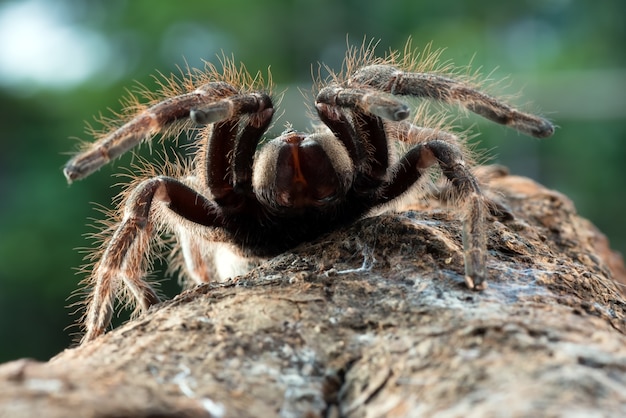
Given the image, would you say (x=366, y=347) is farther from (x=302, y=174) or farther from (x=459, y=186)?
(x=302, y=174)

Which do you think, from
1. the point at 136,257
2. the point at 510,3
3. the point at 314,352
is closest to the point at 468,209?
the point at 314,352

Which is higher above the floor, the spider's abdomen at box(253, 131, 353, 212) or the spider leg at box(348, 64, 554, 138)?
the spider leg at box(348, 64, 554, 138)

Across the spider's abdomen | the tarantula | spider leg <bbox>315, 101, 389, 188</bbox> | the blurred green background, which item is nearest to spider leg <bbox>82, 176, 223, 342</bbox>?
the tarantula

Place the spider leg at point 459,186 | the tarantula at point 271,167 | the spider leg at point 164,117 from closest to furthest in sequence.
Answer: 1. the spider leg at point 459,186
2. the spider leg at point 164,117
3. the tarantula at point 271,167

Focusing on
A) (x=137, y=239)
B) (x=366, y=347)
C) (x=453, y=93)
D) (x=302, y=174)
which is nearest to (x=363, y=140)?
(x=302, y=174)

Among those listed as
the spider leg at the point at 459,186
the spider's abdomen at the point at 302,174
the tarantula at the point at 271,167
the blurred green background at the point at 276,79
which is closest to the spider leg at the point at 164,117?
the tarantula at the point at 271,167

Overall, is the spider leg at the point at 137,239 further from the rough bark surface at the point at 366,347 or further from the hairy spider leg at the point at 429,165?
the hairy spider leg at the point at 429,165

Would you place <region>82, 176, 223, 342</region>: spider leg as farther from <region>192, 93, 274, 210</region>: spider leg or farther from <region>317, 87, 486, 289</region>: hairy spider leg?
<region>317, 87, 486, 289</region>: hairy spider leg

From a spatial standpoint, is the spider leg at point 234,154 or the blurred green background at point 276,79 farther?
the blurred green background at point 276,79

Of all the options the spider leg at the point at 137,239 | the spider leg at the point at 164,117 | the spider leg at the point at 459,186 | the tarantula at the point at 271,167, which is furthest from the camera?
the spider leg at the point at 137,239
